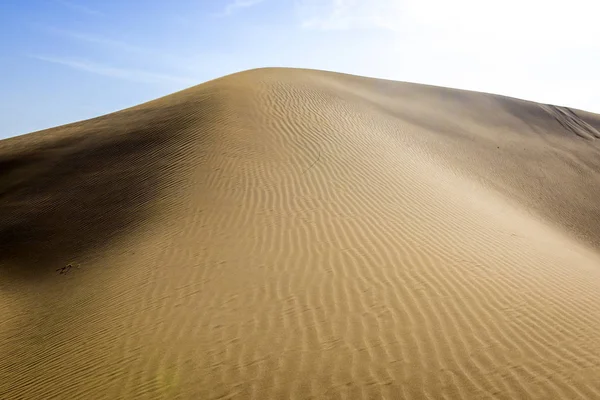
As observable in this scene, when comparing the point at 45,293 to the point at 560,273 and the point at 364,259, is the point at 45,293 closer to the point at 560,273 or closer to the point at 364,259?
the point at 364,259

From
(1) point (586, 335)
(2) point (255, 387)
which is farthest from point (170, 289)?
(1) point (586, 335)

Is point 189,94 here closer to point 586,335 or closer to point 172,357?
point 172,357

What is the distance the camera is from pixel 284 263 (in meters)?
6.19

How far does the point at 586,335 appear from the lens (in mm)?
4488

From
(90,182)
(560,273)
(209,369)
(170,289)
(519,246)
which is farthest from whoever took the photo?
(90,182)

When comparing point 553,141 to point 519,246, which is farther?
point 553,141

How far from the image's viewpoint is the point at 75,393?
423cm

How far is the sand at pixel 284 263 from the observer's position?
4.05m

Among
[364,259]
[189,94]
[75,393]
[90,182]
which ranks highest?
[189,94]

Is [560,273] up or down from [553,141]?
down

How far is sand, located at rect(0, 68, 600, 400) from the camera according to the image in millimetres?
4051

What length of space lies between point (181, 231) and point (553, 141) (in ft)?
57.9

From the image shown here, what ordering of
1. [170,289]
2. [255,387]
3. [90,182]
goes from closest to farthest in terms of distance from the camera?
[255,387]
[170,289]
[90,182]

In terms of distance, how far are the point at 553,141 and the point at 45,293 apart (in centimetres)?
1974
